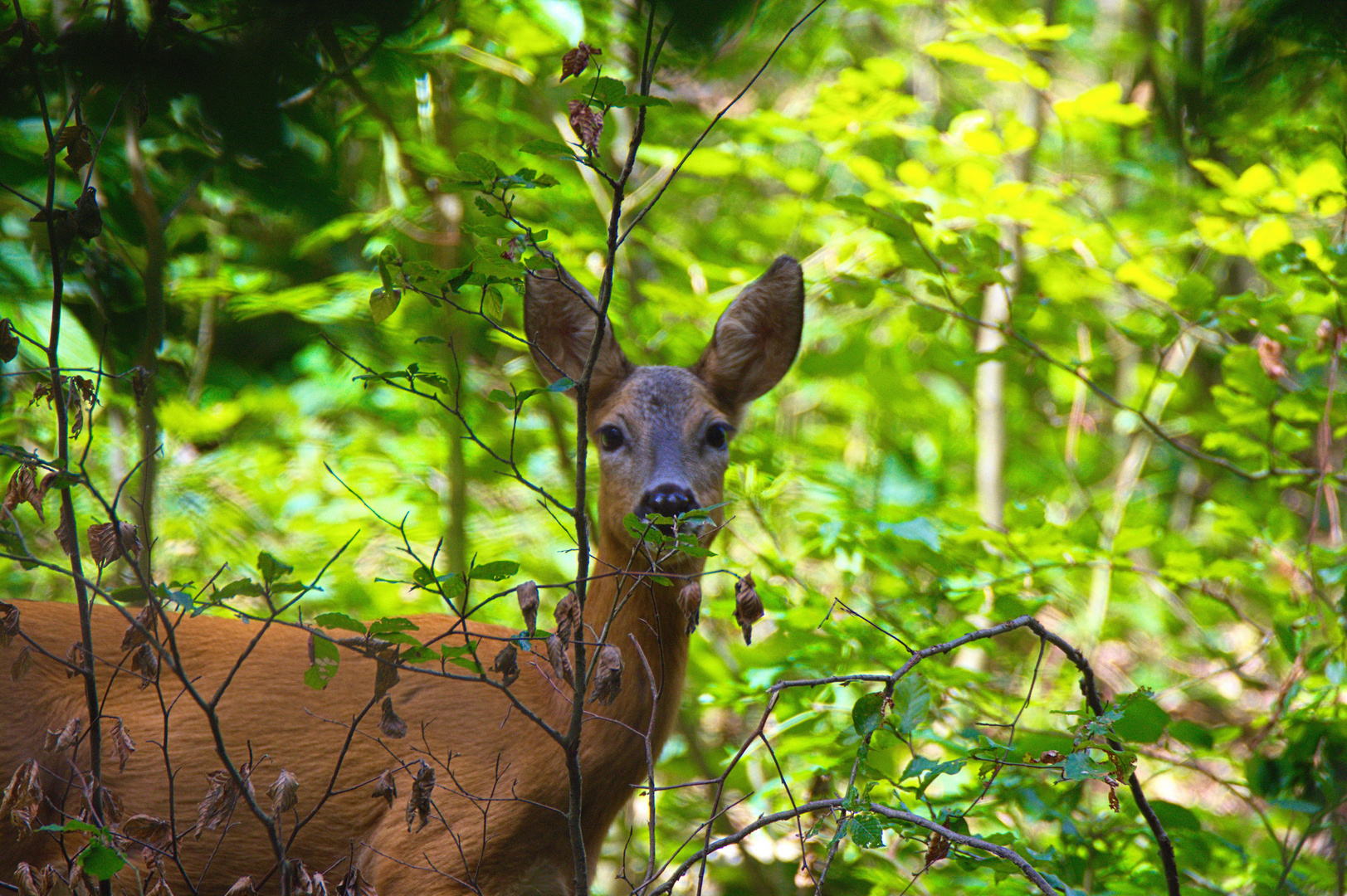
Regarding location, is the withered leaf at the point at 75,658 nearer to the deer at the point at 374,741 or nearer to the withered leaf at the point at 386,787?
the deer at the point at 374,741

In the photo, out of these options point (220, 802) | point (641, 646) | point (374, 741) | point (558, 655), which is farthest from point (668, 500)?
point (220, 802)

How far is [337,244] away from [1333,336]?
4.44m

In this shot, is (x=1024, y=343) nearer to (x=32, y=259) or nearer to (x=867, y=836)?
(x=867, y=836)

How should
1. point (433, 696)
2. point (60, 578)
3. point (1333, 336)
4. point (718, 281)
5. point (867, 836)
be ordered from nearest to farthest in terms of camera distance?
point (867, 836) < point (433, 696) < point (1333, 336) < point (60, 578) < point (718, 281)

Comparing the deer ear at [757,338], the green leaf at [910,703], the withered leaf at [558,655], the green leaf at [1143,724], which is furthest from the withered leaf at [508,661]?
the deer ear at [757,338]

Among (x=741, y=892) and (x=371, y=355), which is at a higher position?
(x=371, y=355)

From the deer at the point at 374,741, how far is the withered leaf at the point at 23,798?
31 cm

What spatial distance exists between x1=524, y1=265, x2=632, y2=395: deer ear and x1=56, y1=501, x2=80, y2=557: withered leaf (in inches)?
63.2

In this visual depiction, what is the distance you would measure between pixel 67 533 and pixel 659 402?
1.92 meters

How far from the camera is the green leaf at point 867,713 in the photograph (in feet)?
6.69

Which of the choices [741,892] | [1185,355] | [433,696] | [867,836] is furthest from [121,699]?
[1185,355]

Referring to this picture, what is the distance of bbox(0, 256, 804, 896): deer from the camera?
269 cm

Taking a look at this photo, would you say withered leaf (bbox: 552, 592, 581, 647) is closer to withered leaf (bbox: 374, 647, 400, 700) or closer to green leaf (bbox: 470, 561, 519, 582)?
green leaf (bbox: 470, 561, 519, 582)

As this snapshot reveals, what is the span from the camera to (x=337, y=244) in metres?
5.48
